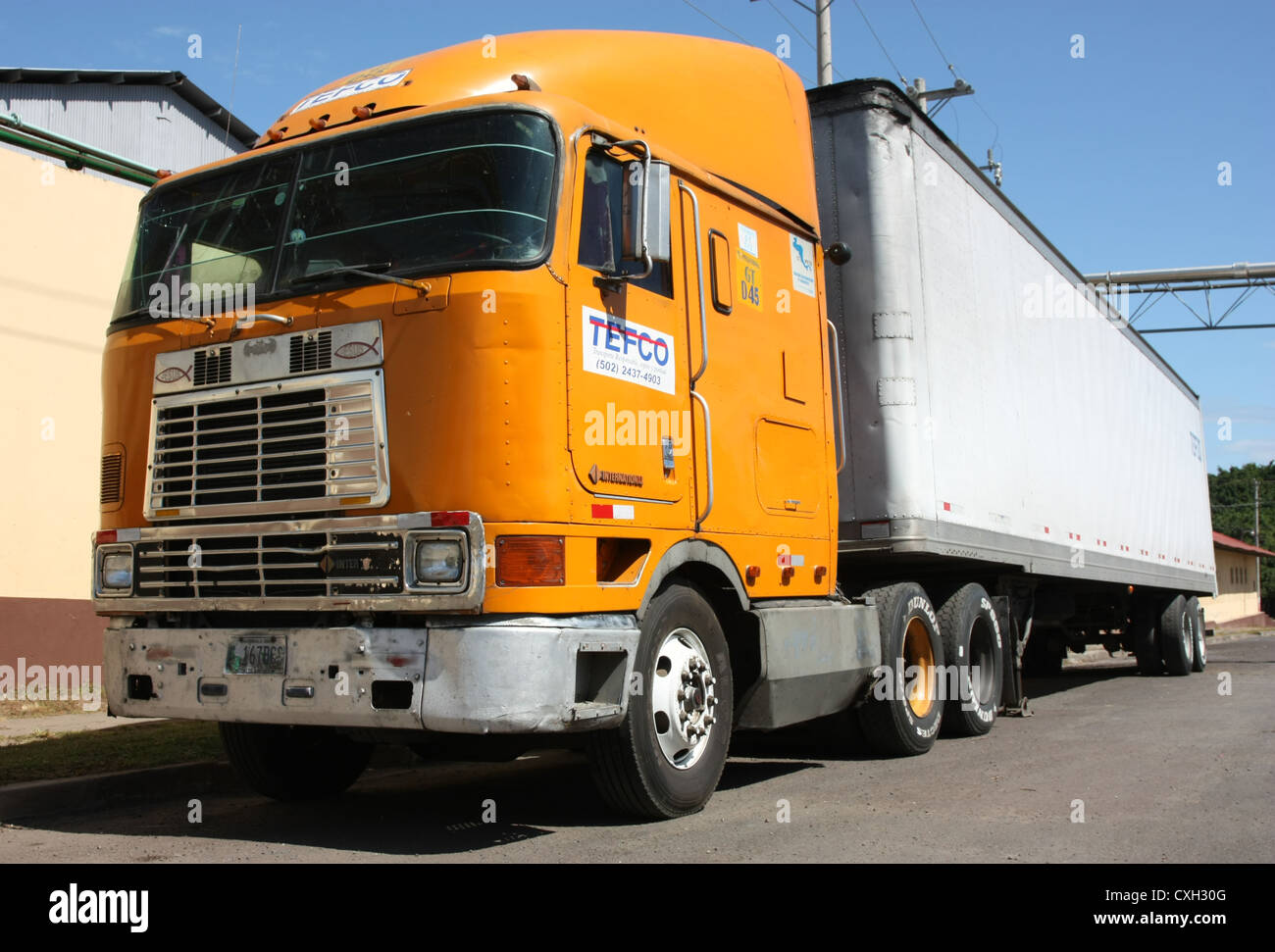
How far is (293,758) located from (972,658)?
18.1 feet

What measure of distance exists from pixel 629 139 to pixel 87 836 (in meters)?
4.05

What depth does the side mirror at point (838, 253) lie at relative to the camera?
8.38 m

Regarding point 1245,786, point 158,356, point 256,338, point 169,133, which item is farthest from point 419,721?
point 169,133

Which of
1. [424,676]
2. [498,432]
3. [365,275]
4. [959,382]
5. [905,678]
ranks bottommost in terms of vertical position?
[905,678]

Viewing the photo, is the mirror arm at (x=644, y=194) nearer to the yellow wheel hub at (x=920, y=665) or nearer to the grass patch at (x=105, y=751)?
the grass patch at (x=105, y=751)

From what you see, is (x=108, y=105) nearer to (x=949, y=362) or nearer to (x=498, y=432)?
(x=949, y=362)

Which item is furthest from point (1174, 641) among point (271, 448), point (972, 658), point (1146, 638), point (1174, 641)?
point (271, 448)

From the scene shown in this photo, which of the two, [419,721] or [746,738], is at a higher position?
[419,721]

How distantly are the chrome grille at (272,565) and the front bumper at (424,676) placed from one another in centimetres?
19

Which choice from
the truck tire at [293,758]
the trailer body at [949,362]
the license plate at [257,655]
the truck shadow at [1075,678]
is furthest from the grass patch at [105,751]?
the truck shadow at [1075,678]

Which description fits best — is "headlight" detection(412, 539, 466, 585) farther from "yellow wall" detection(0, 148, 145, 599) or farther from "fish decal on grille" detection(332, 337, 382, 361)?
"yellow wall" detection(0, 148, 145, 599)

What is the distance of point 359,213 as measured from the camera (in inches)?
222

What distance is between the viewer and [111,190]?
1252 centimetres
